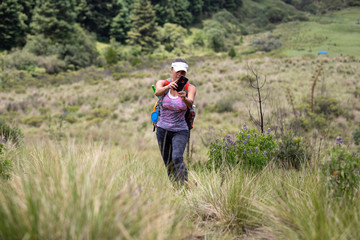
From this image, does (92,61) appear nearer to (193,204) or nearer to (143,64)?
(143,64)

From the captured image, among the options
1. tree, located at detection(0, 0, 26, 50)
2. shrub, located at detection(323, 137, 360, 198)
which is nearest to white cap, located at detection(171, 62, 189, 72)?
shrub, located at detection(323, 137, 360, 198)

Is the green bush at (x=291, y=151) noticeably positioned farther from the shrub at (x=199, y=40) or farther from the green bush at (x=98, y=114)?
the shrub at (x=199, y=40)

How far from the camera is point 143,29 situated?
4641 cm

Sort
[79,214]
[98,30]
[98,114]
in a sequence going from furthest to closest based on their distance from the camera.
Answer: [98,30], [98,114], [79,214]

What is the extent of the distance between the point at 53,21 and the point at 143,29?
542 inches

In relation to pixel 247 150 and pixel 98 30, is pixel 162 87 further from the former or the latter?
pixel 98 30

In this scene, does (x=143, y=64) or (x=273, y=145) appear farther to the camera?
(x=143, y=64)

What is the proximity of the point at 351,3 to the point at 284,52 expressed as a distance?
36.6 feet

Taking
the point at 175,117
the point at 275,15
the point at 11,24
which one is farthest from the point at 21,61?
the point at 275,15

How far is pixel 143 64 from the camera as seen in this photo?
3247 centimetres

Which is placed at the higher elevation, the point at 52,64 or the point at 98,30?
the point at 98,30

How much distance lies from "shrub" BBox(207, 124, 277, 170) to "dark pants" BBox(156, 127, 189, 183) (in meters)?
0.48

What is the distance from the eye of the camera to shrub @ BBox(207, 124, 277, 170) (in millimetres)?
3839

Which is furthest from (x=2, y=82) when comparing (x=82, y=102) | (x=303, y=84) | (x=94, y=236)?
(x=94, y=236)
